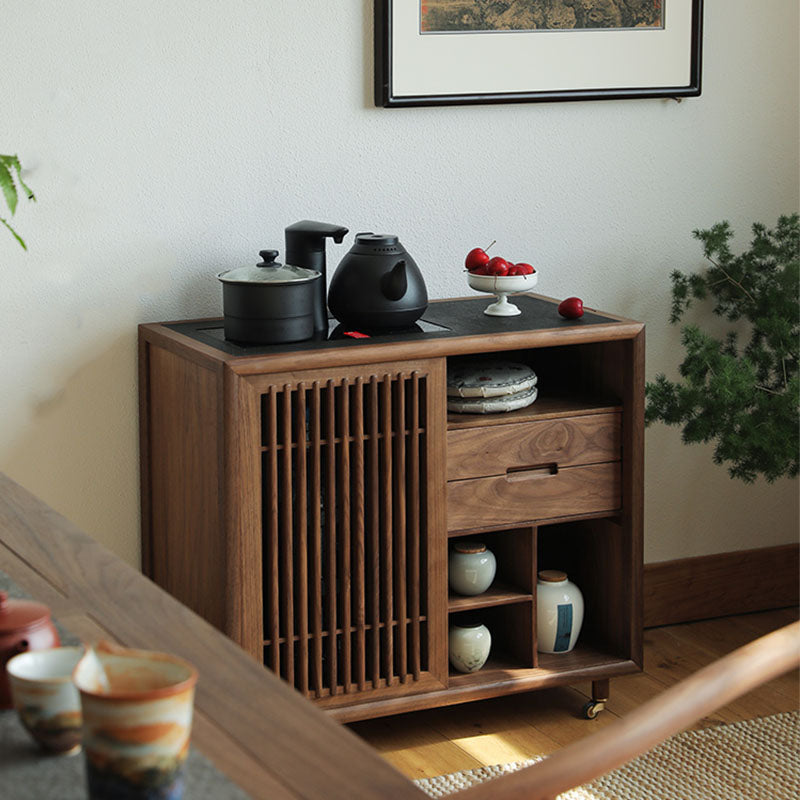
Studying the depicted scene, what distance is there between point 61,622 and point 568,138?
207 centimetres

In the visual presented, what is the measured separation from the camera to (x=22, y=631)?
1008 mm

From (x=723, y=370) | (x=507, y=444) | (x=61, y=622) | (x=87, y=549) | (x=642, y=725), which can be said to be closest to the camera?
(x=642, y=725)

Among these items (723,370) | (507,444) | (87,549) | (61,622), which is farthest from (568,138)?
(61,622)

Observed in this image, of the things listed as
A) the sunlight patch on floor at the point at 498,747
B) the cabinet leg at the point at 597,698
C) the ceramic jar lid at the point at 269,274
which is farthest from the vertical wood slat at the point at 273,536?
the cabinet leg at the point at 597,698

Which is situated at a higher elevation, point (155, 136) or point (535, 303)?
point (155, 136)

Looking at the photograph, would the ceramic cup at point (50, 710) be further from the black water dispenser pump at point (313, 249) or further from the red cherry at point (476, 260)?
the red cherry at point (476, 260)

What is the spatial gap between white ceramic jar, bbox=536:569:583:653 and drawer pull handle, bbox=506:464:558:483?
259 mm

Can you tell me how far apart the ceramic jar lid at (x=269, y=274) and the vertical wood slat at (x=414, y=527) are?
0.28 metres

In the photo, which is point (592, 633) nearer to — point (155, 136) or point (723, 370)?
point (723, 370)

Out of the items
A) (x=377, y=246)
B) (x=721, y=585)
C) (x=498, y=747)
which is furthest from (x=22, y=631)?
(x=721, y=585)

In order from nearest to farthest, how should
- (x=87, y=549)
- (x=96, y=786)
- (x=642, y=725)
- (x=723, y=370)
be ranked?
(x=96, y=786)
(x=642, y=725)
(x=87, y=549)
(x=723, y=370)

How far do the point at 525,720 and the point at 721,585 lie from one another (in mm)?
833

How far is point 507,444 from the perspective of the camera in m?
2.53

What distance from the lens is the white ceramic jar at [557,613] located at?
2.71 m
